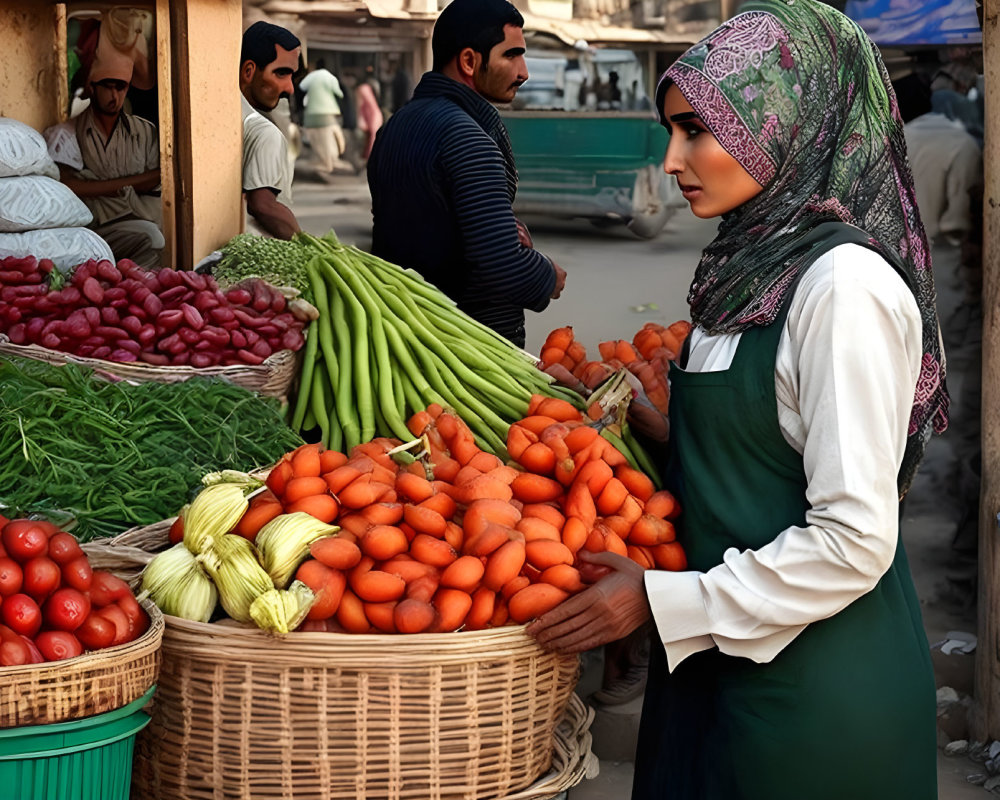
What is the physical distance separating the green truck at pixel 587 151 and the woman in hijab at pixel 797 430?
5415 millimetres

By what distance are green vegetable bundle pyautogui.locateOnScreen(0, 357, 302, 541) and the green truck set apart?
15.1ft

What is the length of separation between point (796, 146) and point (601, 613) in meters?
0.74

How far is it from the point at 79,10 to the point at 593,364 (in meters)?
2.31

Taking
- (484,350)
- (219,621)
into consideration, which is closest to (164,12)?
(484,350)

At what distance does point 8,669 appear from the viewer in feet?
4.84

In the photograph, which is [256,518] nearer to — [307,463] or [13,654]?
[307,463]

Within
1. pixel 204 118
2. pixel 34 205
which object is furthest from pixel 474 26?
pixel 34 205

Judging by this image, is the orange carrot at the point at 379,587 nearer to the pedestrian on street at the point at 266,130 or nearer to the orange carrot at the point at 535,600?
the orange carrot at the point at 535,600

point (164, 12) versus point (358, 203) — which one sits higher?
point (164, 12)

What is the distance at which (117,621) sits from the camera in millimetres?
1649

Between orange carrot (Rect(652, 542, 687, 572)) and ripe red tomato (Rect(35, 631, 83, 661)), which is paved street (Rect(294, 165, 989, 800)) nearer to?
orange carrot (Rect(652, 542, 687, 572))

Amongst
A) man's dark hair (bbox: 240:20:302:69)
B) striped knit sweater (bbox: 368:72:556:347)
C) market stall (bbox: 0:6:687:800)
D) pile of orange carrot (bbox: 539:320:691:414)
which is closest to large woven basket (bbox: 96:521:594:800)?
market stall (bbox: 0:6:687:800)

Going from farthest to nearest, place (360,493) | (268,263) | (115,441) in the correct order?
(268,263)
(115,441)
(360,493)

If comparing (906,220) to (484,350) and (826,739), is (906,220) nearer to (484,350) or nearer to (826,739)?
(826,739)
